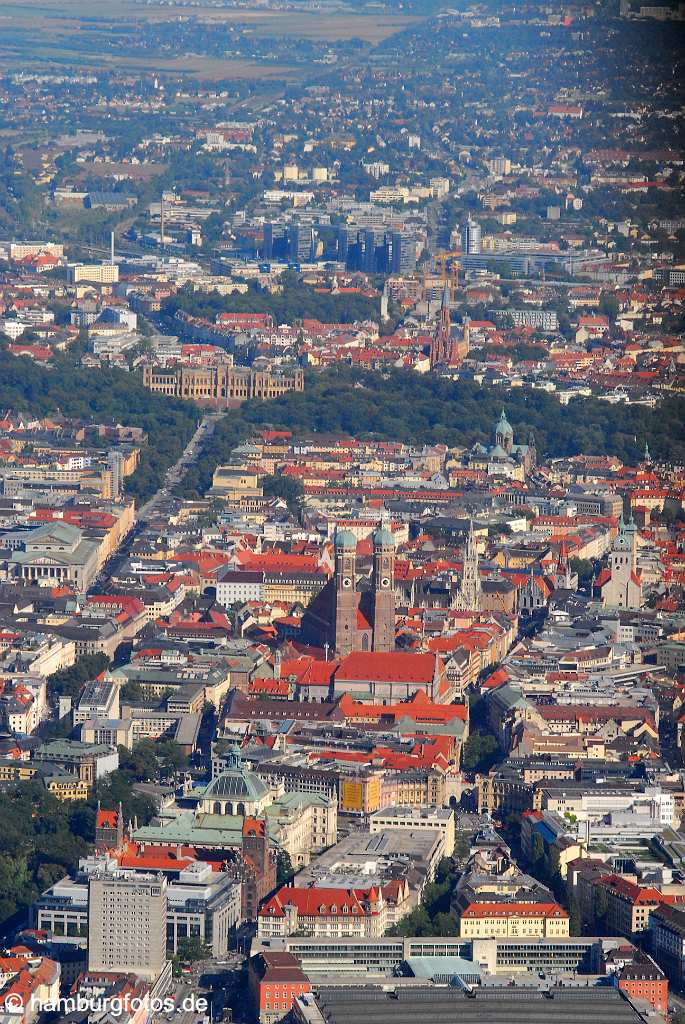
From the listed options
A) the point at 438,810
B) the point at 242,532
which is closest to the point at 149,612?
the point at 242,532

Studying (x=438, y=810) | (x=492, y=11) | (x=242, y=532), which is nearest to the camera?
(x=438, y=810)

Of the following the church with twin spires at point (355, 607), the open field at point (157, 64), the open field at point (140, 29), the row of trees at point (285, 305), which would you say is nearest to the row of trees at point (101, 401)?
the row of trees at point (285, 305)

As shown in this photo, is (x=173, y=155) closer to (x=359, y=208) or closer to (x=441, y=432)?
(x=359, y=208)

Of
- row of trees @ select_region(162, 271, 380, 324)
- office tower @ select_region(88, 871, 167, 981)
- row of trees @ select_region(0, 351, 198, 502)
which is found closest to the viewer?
office tower @ select_region(88, 871, 167, 981)

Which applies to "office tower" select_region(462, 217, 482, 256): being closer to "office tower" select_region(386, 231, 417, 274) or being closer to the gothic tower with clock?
"office tower" select_region(386, 231, 417, 274)

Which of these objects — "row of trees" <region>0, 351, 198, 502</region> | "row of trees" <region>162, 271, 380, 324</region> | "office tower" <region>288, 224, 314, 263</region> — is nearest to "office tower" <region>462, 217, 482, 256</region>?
"office tower" <region>288, 224, 314, 263</region>
